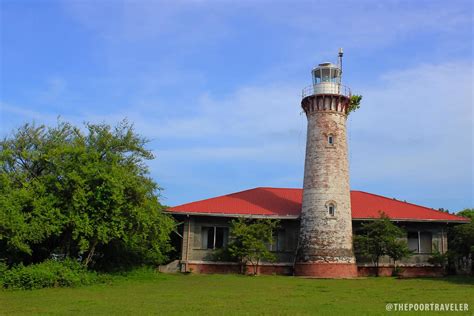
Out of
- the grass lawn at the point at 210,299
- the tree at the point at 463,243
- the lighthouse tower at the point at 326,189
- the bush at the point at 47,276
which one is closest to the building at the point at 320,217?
the lighthouse tower at the point at 326,189

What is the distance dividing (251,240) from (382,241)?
7028mm

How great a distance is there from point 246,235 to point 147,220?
6.63 m

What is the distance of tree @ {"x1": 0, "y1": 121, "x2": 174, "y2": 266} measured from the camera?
19.1 m

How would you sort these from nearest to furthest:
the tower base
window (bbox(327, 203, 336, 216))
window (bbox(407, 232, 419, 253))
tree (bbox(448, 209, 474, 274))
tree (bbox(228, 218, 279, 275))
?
tree (bbox(448, 209, 474, 274))
the tower base
tree (bbox(228, 218, 279, 275))
window (bbox(327, 203, 336, 216))
window (bbox(407, 232, 419, 253))

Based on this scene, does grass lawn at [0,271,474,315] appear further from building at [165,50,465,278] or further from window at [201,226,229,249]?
window at [201,226,229,249]

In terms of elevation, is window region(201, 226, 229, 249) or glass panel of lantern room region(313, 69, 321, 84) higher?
glass panel of lantern room region(313, 69, 321, 84)

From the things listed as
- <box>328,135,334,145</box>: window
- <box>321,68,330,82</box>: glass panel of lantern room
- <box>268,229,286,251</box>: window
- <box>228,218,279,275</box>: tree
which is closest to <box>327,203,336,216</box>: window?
<box>228,218,279,275</box>: tree

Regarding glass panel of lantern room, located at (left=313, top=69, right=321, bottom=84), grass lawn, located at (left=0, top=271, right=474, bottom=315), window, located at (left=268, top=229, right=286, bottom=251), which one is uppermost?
glass panel of lantern room, located at (left=313, top=69, right=321, bottom=84)

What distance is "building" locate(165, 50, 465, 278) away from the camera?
25812 mm

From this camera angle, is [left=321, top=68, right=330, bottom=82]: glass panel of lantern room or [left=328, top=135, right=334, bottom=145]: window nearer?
[left=328, top=135, right=334, bottom=145]: window

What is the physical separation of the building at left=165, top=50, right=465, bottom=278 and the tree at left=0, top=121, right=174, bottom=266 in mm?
5278

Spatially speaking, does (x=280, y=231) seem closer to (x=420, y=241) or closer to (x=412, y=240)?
→ (x=412, y=240)

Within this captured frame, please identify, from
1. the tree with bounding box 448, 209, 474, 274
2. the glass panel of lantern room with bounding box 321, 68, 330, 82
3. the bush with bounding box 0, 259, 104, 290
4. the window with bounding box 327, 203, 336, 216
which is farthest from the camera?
the glass panel of lantern room with bounding box 321, 68, 330, 82

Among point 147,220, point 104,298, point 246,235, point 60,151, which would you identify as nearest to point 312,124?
point 246,235
